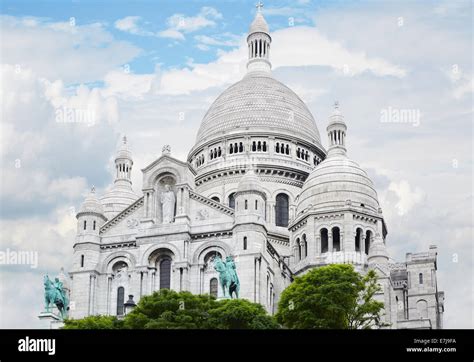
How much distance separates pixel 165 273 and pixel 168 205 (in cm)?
550

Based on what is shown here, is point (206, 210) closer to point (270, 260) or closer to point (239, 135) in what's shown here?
point (270, 260)

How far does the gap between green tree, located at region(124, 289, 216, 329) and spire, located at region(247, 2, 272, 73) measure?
2051 inches

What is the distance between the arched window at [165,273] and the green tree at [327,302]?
1235cm

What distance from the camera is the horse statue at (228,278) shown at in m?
69.5

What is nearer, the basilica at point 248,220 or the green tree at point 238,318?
the green tree at point 238,318

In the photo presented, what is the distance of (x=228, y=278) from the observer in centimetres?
6962

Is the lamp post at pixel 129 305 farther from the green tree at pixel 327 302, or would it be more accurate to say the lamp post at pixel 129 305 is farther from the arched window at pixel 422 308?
the arched window at pixel 422 308

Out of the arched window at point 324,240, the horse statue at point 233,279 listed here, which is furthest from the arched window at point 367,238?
the horse statue at point 233,279

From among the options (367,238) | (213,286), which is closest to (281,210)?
(367,238)

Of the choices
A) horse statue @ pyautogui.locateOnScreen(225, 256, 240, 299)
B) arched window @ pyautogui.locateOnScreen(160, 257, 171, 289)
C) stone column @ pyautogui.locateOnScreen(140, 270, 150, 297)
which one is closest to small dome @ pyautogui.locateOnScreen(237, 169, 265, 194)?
horse statue @ pyautogui.locateOnScreen(225, 256, 240, 299)

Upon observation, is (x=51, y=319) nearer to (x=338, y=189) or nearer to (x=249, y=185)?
(x=249, y=185)

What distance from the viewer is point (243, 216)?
7475cm

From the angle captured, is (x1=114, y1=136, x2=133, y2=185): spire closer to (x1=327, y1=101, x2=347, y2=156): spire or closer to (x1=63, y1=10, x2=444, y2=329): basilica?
(x1=63, y1=10, x2=444, y2=329): basilica
